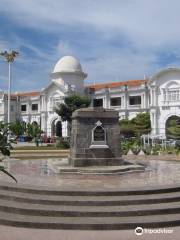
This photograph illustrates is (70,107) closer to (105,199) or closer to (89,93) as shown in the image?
(89,93)

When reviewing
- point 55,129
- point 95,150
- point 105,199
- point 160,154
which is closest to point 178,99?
point 55,129

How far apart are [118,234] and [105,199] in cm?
146

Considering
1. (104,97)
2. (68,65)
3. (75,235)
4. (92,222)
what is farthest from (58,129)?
(75,235)

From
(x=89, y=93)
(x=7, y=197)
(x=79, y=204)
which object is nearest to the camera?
(x=79, y=204)

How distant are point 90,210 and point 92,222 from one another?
0.50m

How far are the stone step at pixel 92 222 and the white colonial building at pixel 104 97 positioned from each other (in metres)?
46.0

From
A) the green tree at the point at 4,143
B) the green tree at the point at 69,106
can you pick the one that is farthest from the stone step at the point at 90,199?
the green tree at the point at 69,106

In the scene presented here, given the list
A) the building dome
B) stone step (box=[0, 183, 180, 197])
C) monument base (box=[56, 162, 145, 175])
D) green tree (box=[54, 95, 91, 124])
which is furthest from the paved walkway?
the building dome

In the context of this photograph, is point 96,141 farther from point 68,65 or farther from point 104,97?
point 68,65

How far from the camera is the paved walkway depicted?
6.71 metres

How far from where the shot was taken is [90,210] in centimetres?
778

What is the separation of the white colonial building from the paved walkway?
46.6m

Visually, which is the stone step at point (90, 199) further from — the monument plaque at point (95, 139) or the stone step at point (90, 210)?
the monument plaque at point (95, 139)

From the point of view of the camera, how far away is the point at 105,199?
8.34m
